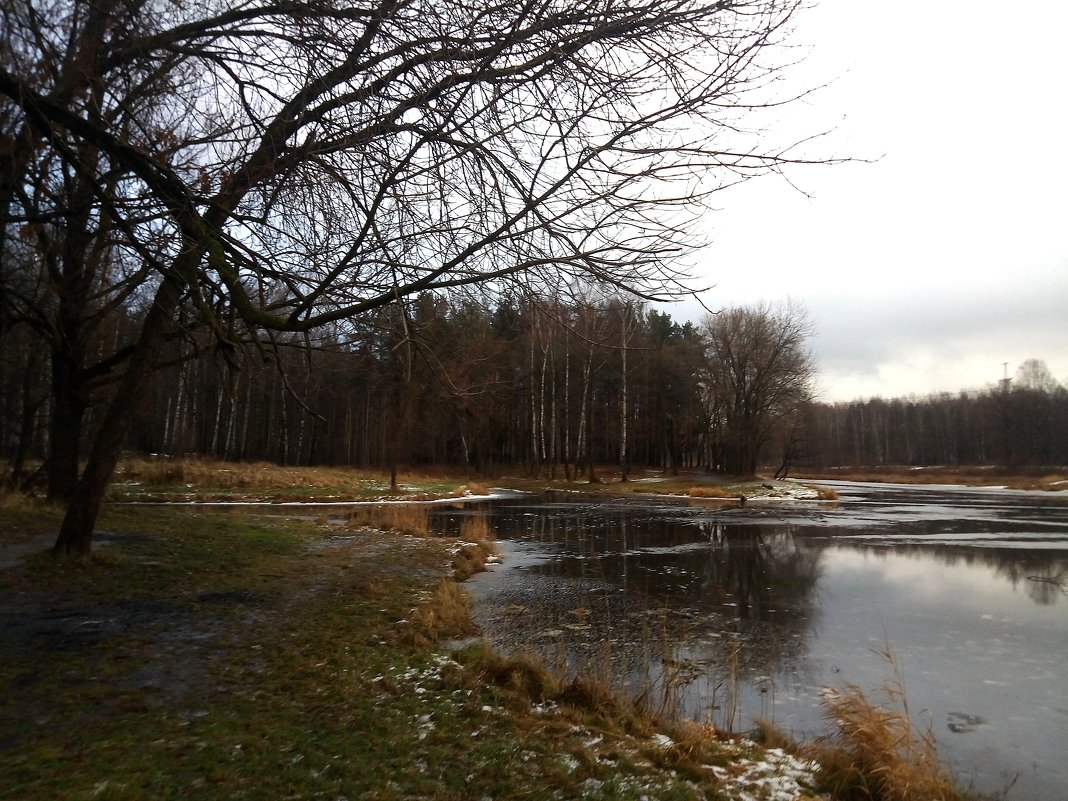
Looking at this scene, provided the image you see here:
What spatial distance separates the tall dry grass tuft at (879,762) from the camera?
14.1 feet

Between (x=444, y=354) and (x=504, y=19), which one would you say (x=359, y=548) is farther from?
(x=504, y=19)

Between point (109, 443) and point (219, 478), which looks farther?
point (219, 478)

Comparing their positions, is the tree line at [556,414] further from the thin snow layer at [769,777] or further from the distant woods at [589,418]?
the thin snow layer at [769,777]

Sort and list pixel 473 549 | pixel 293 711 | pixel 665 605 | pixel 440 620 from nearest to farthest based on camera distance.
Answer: pixel 293 711
pixel 440 620
pixel 665 605
pixel 473 549

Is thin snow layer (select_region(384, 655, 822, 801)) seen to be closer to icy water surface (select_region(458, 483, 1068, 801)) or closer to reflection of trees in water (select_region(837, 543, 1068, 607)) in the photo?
icy water surface (select_region(458, 483, 1068, 801))

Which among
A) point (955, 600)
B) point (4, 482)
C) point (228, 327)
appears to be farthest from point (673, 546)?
point (4, 482)

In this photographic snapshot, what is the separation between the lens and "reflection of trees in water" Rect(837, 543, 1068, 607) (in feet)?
40.2

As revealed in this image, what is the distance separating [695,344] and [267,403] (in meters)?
35.2

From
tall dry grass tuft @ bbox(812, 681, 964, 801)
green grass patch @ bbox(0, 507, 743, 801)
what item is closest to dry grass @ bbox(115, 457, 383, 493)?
green grass patch @ bbox(0, 507, 743, 801)

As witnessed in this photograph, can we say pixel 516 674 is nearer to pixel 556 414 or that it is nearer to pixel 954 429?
pixel 556 414

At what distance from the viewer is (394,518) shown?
22453 mm

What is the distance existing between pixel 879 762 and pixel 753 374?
154ft

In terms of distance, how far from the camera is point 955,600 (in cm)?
1120

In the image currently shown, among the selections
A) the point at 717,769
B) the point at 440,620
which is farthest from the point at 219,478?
the point at 717,769
